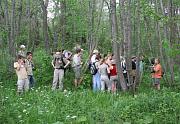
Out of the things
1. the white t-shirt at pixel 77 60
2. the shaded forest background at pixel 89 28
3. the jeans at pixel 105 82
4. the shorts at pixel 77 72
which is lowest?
the jeans at pixel 105 82

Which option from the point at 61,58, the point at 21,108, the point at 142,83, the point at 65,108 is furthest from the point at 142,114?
the point at 142,83

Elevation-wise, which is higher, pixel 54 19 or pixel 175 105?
pixel 54 19

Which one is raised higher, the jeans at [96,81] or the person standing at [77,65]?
the person standing at [77,65]

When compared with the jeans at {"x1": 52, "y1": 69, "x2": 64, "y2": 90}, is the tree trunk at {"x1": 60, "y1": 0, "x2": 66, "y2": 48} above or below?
above

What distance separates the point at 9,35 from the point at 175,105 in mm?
10558

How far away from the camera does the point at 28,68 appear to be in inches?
615

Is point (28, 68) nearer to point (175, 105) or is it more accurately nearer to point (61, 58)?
point (61, 58)

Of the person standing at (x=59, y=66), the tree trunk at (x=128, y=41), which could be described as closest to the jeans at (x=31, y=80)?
the person standing at (x=59, y=66)

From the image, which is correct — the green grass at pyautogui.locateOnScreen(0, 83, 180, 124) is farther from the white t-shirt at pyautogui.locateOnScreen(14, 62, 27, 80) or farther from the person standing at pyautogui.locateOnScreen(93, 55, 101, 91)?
the person standing at pyautogui.locateOnScreen(93, 55, 101, 91)

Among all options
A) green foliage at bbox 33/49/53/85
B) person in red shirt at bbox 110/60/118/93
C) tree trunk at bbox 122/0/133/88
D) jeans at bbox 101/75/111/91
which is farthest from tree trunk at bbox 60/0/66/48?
tree trunk at bbox 122/0/133/88

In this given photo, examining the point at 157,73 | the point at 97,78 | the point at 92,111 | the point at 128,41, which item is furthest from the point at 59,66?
the point at 92,111

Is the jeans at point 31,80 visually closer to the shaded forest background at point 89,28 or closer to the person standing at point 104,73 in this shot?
the shaded forest background at point 89,28

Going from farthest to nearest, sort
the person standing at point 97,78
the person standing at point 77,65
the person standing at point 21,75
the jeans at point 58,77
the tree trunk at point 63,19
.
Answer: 1. the tree trunk at point 63,19
2. the person standing at point 77,65
3. the jeans at point 58,77
4. the person standing at point 97,78
5. the person standing at point 21,75

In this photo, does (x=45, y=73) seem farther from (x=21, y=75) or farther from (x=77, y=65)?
(x=21, y=75)
